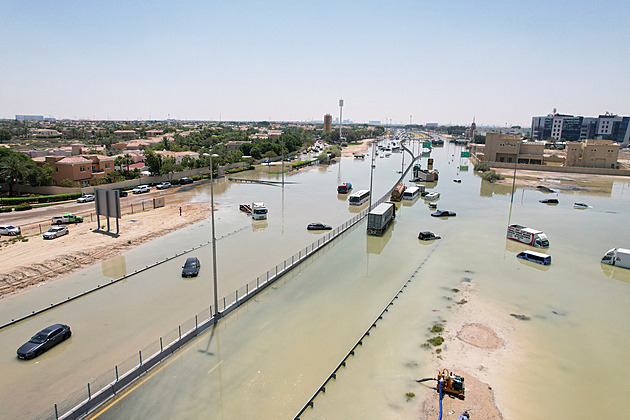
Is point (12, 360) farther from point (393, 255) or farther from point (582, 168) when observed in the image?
point (582, 168)

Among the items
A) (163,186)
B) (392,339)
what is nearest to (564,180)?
(392,339)

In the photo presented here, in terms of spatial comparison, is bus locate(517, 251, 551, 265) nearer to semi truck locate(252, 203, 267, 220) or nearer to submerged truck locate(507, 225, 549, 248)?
submerged truck locate(507, 225, 549, 248)

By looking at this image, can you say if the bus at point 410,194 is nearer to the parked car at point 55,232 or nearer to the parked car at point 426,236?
the parked car at point 426,236

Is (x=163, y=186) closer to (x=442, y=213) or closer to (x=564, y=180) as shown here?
(x=442, y=213)

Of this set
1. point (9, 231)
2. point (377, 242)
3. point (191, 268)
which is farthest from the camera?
point (377, 242)

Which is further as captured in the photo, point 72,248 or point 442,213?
point 442,213

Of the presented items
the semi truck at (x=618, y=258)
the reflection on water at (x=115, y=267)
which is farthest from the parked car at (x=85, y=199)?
the semi truck at (x=618, y=258)

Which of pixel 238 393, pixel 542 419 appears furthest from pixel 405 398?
pixel 238 393
